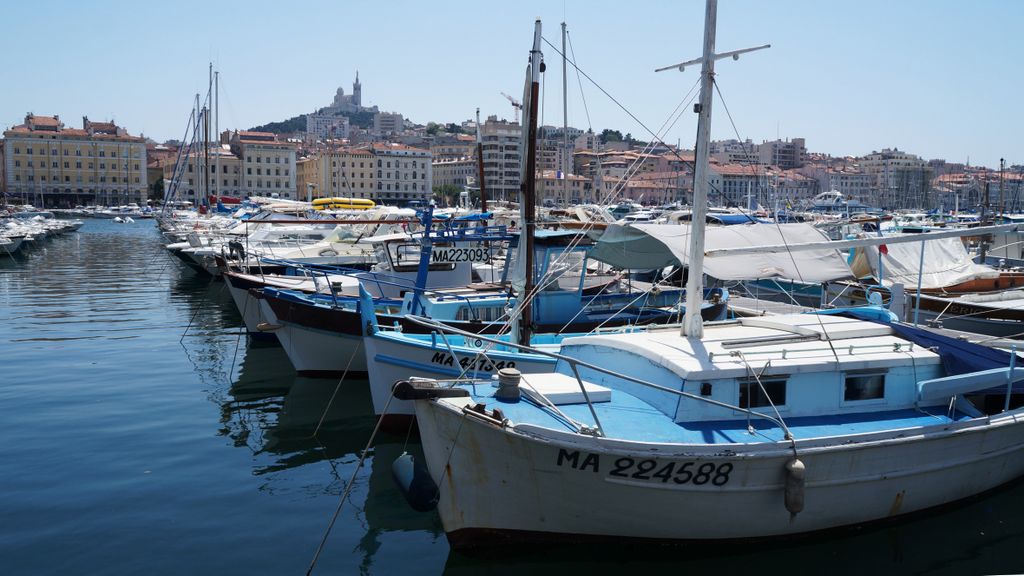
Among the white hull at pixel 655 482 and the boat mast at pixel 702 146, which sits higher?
the boat mast at pixel 702 146

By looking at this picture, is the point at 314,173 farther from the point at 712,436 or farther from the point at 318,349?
the point at 712,436

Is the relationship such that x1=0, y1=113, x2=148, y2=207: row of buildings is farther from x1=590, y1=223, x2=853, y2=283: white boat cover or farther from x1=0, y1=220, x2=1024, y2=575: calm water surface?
x1=590, y1=223, x2=853, y2=283: white boat cover

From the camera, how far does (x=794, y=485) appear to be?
29.2 ft

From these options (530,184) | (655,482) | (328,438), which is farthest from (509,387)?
(328,438)

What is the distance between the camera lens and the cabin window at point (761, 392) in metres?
9.91

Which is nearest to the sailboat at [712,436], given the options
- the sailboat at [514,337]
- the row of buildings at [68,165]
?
the sailboat at [514,337]

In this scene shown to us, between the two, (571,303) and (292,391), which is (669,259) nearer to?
(571,303)

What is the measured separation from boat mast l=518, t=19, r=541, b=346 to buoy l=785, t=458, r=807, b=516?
19.5ft

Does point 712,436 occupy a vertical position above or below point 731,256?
below

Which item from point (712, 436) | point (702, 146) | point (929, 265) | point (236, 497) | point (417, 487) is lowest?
point (236, 497)

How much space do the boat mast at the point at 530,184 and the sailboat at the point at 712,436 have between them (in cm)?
326

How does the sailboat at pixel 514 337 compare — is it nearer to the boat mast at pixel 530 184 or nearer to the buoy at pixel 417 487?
the boat mast at pixel 530 184

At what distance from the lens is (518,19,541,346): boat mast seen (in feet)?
46.0

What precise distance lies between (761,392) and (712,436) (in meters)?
1.23
